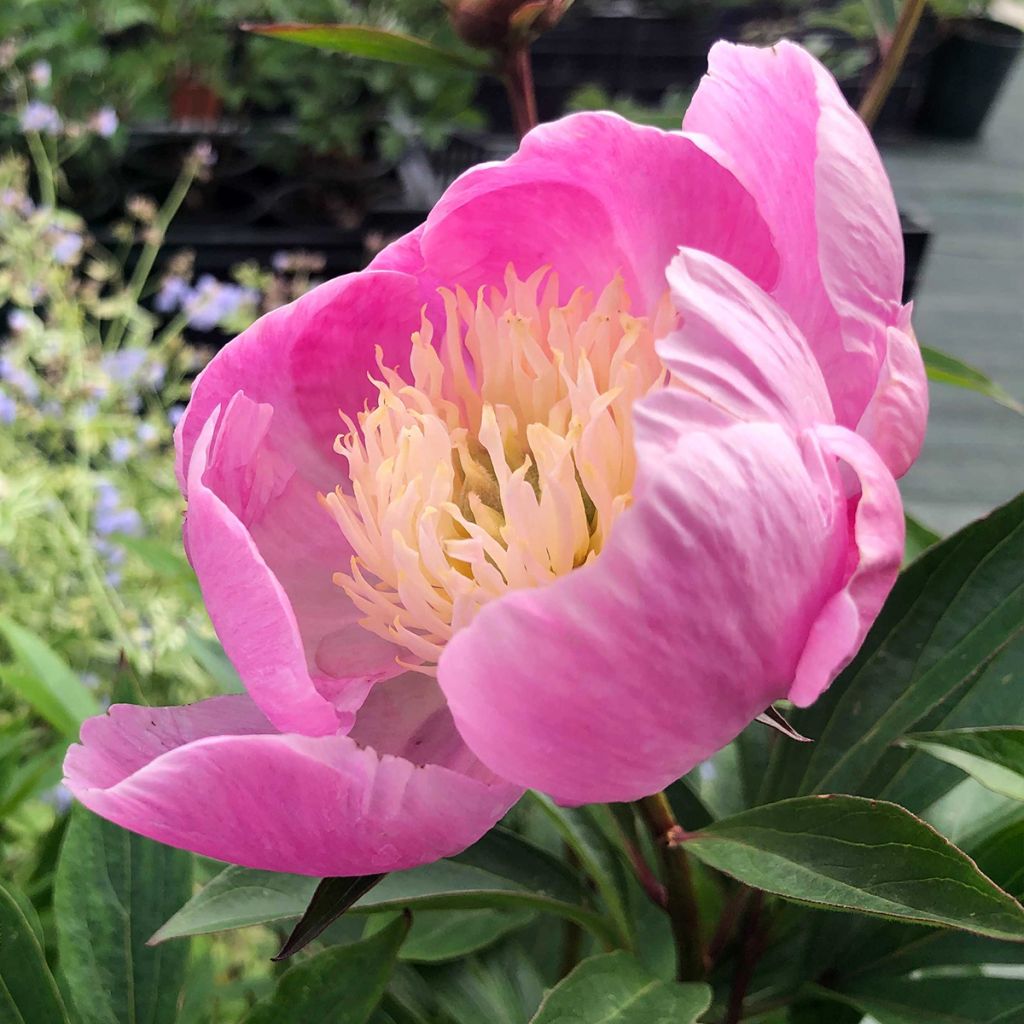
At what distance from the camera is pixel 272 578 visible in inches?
10.7

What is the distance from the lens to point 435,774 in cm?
25

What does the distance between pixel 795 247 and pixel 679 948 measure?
24 cm

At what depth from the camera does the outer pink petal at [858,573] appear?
0.24 metres

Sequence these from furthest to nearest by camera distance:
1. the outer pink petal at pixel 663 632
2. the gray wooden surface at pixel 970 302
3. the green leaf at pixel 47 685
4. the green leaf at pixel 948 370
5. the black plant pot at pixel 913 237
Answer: the gray wooden surface at pixel 970 302, the black plant pot at pixel 913 237, the green leaf at pixel 47 685, the green leaf at pixel 948 370, the outer pink petal at pixel 663 632

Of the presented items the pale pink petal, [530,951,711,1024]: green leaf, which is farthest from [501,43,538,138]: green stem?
[530,951,711,1024]: green leaf

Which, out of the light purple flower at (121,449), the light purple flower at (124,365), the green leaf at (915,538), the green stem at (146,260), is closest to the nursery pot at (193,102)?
the green stem at (146,260)

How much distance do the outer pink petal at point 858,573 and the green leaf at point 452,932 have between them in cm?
26

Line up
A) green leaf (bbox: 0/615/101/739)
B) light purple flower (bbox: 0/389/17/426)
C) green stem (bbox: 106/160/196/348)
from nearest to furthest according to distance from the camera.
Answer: green leaf (bbox: 0/615/101/739), light purple flower (bbox: 0/389/17/426), green stem (bbox: 106/160/196/348)

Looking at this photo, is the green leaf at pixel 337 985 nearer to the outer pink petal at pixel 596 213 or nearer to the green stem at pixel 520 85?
the outer pink petal at pixel 596 213

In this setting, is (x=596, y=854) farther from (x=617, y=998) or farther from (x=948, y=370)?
(x=948, y=370)

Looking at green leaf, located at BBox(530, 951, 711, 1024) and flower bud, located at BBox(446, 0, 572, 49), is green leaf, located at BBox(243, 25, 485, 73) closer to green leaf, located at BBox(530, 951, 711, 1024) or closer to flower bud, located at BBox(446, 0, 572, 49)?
flower bud, located at BBox(446, 0, 572, 49)

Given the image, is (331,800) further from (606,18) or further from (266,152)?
(606,18)

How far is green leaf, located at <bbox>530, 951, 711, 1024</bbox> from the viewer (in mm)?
297

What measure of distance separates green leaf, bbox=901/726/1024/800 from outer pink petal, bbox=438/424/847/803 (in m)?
0.08
